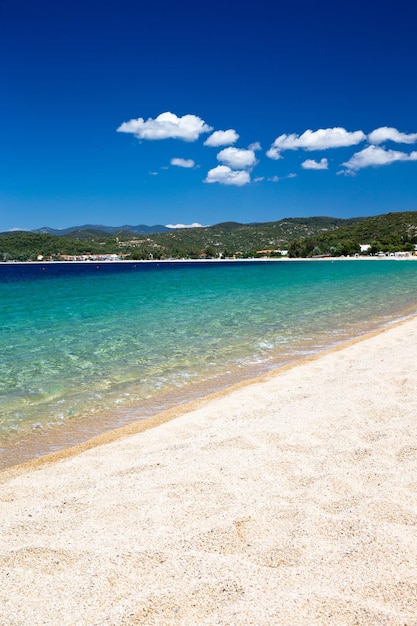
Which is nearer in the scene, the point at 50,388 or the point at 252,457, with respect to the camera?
the point at 252,457

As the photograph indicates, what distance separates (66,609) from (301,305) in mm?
22348

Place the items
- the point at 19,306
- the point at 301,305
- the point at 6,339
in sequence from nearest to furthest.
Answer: the point at 6,339
the point at 301,305
the point at 19,306

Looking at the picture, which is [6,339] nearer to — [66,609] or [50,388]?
[50,388]

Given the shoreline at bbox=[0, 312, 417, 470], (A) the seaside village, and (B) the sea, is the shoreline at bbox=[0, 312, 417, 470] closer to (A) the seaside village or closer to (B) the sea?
(B) the sea

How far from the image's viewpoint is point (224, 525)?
3.57 metres

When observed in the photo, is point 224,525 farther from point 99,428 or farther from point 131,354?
point 131,354

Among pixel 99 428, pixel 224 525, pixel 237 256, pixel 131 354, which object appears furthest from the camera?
pixel 237 256

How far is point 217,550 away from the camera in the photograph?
3.25 m

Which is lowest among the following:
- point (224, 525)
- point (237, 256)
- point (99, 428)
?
point (99, 428)

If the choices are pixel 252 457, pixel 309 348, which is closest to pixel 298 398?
pixel 252 457

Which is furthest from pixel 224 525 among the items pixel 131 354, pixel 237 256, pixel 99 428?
pixel 237 256

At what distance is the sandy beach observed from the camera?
2719 mm

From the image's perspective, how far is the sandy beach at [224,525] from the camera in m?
2.72

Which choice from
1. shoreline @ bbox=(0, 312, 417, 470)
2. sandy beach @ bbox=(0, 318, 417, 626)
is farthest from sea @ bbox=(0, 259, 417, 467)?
sandy beach @ bbox=(0, 318, 417, 626)
